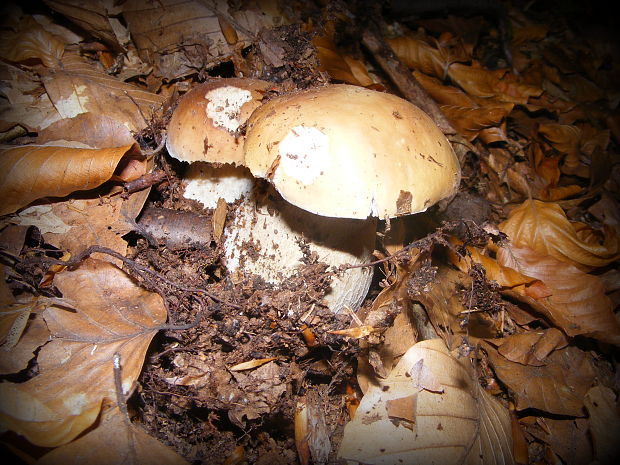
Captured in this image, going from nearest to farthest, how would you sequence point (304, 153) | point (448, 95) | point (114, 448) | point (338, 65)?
point (114, 448)
point (304, 153)
point (338, 65)
point (448, 95)

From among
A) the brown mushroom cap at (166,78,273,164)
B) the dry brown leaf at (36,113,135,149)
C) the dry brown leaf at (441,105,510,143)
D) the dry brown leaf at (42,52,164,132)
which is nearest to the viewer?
the brown mushroom cap at (166,78,273,164)

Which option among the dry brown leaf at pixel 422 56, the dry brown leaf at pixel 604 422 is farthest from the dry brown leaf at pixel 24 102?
the dry brown leaf at pixel 604 422

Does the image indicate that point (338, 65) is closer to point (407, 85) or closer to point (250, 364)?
point (407, 85)

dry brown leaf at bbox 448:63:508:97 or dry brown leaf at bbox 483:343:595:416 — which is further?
dry brown leaf at bbox 448:63:508:97

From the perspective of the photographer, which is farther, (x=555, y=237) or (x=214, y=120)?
(x=555, y=237)

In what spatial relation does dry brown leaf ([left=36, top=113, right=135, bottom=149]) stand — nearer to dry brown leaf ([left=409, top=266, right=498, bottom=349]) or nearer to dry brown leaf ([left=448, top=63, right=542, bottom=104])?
dry brown leaf ([left=409, top=266, right=498, bottom=349])

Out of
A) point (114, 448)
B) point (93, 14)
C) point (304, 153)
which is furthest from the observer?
point (93, 14)

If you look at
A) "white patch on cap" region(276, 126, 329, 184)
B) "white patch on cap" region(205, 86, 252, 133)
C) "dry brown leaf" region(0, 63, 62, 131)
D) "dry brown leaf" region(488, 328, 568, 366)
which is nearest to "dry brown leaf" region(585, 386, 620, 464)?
"dry brown leaf" region(488, 328, 568, 366)

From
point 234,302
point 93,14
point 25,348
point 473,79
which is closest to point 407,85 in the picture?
point 473,79
